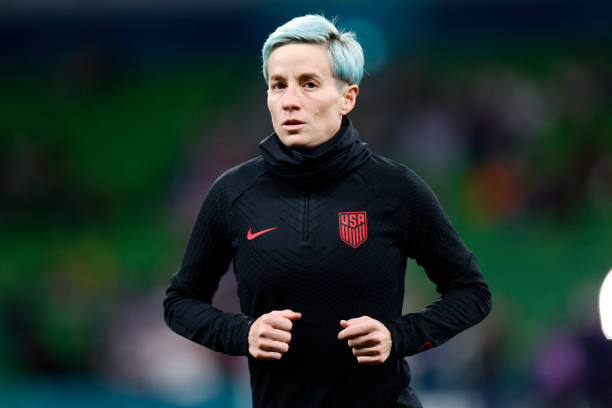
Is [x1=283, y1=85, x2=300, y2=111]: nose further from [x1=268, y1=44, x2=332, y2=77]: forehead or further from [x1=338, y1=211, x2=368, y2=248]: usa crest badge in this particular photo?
[x1=338, y1=211, x2=368, y2=248]: usa crest badge

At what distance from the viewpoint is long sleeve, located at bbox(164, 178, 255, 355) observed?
7.23 ft

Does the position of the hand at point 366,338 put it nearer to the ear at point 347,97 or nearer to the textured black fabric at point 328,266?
the textured black fabric at point 328,266

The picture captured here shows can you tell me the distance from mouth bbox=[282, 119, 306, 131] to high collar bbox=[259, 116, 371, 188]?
0.07 m

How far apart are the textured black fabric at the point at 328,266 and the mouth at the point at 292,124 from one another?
7 cm

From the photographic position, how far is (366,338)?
6.55ft

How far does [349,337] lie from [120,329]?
252 inches

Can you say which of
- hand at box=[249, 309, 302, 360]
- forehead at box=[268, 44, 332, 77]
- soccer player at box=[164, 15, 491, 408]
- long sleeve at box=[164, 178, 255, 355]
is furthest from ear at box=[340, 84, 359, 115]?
hand at box=[249, 309, 302, 360]

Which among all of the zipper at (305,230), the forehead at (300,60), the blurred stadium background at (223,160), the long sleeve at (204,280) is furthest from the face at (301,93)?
the blurred stadium background at (223,160)

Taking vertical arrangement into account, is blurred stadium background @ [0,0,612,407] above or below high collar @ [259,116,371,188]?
above

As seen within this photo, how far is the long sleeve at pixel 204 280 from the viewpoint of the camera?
2.21 m

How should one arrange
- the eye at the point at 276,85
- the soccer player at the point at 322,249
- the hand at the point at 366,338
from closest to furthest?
the hand at the point at 366,338
the soccer player at the point at 322,249
the eye at the point at 276,85

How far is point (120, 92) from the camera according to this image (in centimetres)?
1064

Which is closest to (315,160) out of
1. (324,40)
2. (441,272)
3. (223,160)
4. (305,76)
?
(305,76)

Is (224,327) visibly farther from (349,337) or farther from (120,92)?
(120,92)
